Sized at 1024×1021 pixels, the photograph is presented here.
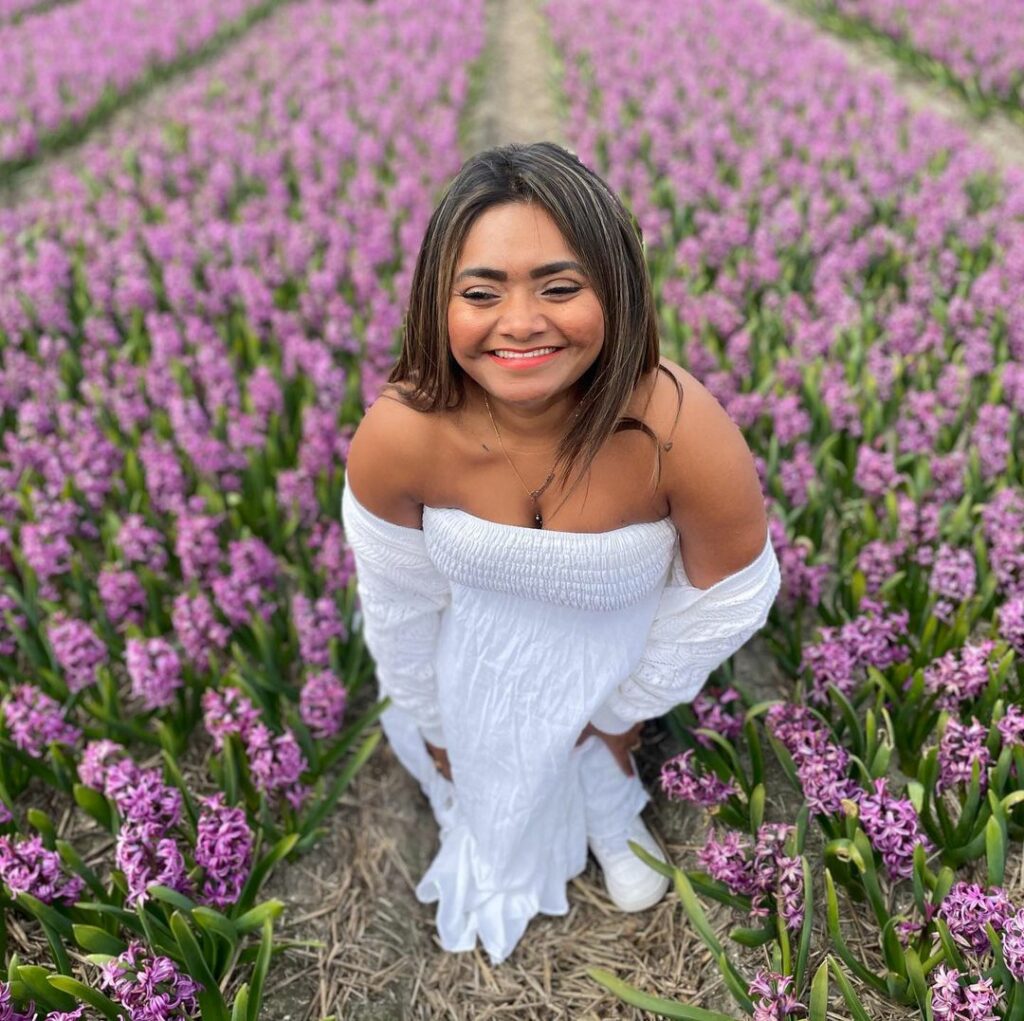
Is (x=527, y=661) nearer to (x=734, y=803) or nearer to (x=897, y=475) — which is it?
(x=734, y=803)

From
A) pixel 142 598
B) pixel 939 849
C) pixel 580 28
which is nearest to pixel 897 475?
pixel 939 849

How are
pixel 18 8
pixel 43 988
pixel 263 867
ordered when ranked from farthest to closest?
pixel 18 8 → pixel 263 867 → pixel 43 988

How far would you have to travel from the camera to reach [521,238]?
1.43 metres

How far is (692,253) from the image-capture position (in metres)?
4.48

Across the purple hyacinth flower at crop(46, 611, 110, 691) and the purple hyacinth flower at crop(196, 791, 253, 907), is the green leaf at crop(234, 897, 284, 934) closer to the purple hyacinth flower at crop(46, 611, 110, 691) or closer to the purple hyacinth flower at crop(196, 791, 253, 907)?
the purple hyacinth flower at crop(196, 791, 253, 907)

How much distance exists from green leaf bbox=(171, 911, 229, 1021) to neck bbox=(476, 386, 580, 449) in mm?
1191

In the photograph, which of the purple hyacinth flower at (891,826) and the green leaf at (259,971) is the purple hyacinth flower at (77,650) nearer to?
the green leaf at (259,971)

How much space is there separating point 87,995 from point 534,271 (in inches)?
65.3

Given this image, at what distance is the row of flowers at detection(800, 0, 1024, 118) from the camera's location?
25.1ft

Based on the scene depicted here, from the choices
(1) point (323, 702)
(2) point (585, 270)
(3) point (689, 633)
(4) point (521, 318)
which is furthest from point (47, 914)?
(2) point (585, 270)

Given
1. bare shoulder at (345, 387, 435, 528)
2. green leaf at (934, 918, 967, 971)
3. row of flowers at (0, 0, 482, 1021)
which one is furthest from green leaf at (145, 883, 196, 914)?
green leaf at (934, 918, 967, 971)

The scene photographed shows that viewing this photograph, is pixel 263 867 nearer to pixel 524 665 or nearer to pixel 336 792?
pixel 336 792

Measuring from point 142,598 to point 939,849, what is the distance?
232cm

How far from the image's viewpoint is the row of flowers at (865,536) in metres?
1.87
